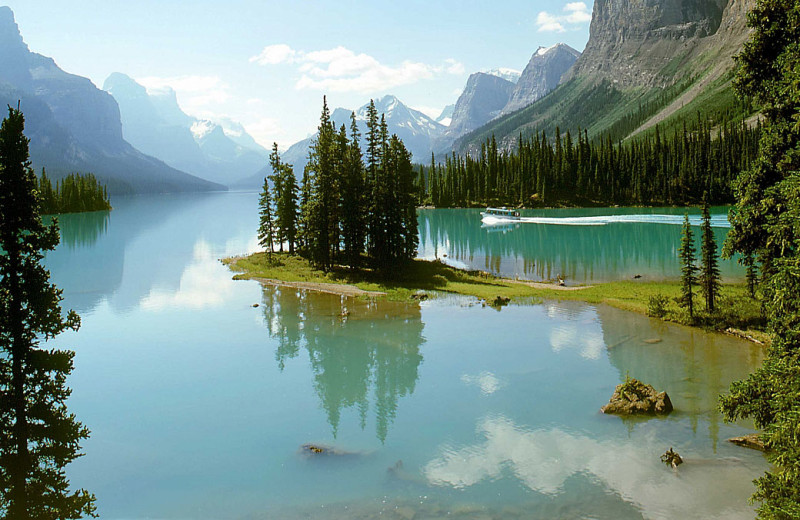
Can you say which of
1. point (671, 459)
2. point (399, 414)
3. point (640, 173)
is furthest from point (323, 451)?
point (640, 173)

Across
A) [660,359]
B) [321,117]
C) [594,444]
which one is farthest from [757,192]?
[321,117]

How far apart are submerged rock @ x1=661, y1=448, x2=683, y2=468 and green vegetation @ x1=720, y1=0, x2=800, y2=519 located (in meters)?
3.20

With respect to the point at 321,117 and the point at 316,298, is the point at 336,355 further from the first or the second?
the point at 321,117

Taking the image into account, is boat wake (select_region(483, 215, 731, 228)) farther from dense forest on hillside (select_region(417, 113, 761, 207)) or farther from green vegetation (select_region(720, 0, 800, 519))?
green vegetation (select_region(720, 0, 800, 519))

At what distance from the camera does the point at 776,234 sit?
14.0 meters

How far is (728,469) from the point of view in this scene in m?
20.0

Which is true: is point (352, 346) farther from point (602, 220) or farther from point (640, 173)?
point (640, 173)

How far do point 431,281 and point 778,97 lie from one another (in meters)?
48.3

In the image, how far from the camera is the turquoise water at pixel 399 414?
63.0 feet

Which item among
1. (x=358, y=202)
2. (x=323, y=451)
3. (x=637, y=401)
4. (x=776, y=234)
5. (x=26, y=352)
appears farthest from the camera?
(x=358, y=202)

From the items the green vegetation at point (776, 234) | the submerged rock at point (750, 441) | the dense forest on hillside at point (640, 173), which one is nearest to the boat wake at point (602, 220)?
the dense forest on hillside at point (640, 173)

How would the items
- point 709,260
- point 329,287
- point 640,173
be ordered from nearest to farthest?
point 709,260, point 329,287, point 640,173

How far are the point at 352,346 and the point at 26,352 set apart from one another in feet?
75.2

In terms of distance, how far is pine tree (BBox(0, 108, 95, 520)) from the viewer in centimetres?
1798
